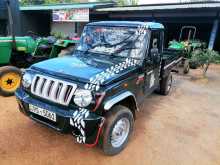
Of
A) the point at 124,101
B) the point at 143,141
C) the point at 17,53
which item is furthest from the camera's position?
the point at 17,53

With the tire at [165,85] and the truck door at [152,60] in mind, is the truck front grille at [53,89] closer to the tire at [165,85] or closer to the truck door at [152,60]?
the truck door at [152,60]

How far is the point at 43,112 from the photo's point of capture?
2.76 m

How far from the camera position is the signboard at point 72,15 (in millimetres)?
13258

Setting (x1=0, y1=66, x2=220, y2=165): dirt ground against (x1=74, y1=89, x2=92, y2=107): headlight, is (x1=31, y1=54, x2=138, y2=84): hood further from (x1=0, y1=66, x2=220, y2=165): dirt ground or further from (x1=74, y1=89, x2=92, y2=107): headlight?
(x1=0, y1=66, x2=220, y2=165): dirt ground

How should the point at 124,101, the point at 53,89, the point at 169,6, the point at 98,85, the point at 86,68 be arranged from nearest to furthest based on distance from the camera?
the point at 98,85 < the point at 53,89 < the point at 86,68 < the point at 124,101 < the point at 169,6

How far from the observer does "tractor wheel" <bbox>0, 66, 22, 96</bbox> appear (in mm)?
4773

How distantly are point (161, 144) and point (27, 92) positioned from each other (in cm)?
237

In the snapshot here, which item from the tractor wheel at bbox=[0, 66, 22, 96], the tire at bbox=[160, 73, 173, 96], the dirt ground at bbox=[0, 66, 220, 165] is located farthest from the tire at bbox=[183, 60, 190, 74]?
the tractor wheel at bbox=[0, 66, 22, 96]

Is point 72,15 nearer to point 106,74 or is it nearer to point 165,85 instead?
point 165,85

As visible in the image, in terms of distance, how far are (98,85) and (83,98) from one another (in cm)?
26

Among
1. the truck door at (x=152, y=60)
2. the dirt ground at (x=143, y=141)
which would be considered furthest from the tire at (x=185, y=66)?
the truck door at (x=152, y=60)

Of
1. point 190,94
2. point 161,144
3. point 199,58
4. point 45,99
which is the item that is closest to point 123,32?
point 45,99

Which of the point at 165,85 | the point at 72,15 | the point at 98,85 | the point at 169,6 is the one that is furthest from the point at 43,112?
the point at 72,15

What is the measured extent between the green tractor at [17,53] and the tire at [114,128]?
10.6 ft
